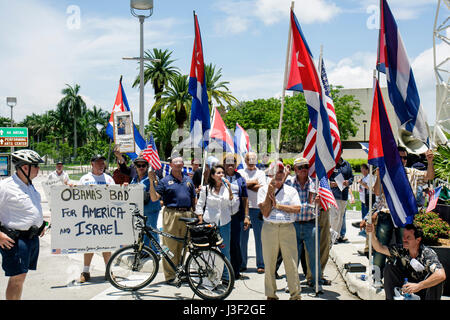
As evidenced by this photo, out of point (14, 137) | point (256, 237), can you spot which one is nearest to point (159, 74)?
point (14, 137)

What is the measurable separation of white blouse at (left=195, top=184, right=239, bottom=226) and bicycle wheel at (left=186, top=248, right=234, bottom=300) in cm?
56

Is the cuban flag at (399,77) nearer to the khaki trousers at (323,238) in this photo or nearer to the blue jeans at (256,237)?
the khaki trousers at (323,238)

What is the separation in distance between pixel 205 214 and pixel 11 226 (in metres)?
2.61

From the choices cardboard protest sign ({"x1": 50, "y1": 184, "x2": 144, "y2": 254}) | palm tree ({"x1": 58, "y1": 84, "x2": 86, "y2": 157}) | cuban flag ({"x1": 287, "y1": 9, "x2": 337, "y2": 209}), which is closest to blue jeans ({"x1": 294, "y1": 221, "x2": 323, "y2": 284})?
cuban flag ({"x1": 287, "y1": 9, "x2": 337, "y2": 209})

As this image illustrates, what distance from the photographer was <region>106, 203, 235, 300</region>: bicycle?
6.11 meters

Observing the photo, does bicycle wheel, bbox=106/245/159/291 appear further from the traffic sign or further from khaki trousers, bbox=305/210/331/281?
the traffic sign

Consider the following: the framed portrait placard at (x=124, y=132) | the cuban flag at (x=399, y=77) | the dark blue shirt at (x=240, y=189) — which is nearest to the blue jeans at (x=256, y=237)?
the dark blue shirt at (x=240, y=189)

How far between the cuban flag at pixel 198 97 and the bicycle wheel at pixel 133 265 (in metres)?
2.55

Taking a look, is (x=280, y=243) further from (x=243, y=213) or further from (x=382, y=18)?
(x=382, y=18)

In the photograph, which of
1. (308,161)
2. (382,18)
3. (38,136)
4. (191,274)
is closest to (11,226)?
(191,274)

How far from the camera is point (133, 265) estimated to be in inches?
251

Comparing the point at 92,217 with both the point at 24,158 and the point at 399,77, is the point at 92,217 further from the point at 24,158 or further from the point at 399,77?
the point at 399,77
